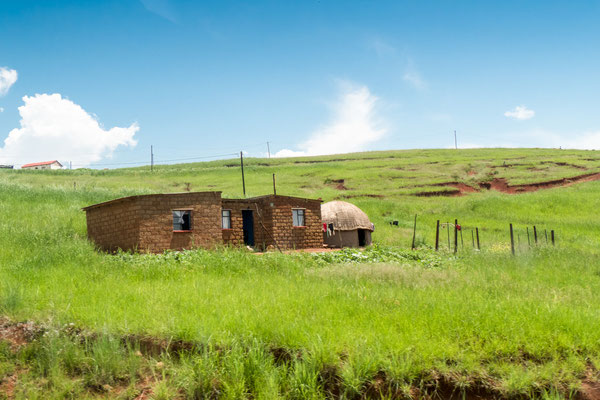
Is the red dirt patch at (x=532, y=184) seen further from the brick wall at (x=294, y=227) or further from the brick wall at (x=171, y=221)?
the brick wall at (x=171, y=221)

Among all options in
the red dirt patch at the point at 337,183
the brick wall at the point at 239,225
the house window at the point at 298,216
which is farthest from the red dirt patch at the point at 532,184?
the brick wall at the point at 239,225

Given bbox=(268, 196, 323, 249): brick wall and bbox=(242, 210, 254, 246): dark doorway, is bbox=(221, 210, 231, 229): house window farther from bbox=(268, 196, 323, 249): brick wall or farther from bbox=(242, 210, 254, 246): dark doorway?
bbox=(268, 196, 323, 249): brick wall

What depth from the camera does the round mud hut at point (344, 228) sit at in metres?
29.2

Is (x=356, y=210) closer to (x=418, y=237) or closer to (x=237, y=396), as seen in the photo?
(x=418, y=237)

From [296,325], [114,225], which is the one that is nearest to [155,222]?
[114,225]

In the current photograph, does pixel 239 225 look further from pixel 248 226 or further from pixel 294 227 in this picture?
pixel 294 227

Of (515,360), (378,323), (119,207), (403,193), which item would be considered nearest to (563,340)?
(515,360)

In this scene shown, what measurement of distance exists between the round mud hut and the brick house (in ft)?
8.74

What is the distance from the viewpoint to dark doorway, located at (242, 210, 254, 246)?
25688 mm

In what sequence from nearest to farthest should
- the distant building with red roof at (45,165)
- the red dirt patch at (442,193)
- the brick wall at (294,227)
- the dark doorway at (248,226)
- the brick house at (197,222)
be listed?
the brick house at (197,222) → the brick wall at (294,227) → the dark doorway at (248,226) → the red dirt patch at (442,193) → the distant building with red roof at (45,165)

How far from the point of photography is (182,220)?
21266 millimetres

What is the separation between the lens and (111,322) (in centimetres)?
838

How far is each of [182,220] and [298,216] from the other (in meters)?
7.33

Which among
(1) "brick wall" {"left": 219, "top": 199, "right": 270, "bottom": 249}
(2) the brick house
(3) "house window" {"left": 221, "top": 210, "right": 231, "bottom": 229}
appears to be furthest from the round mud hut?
(3) "house window" {"left": 221, "top": 210, "right": 231, "bottom": 229}
